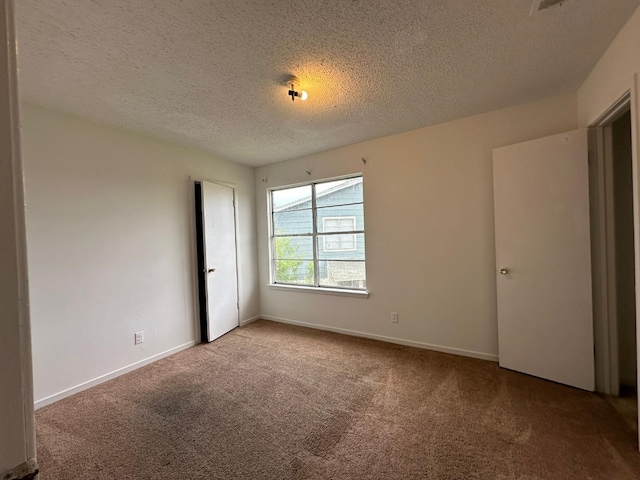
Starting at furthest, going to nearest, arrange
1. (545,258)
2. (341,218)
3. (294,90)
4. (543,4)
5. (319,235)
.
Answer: (319,235) → (341,218) → (545,258) → (294,90) → (543,4)

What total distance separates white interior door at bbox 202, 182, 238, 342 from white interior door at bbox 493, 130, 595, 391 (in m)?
3.15

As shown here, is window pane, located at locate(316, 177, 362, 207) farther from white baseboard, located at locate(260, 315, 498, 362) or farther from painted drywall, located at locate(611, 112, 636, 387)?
painted drywall, located at locate(611, 112, 636, 387)

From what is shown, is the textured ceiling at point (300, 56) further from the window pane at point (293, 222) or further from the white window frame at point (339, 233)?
the window pane at point (293, 222)

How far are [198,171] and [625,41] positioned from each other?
3836mm

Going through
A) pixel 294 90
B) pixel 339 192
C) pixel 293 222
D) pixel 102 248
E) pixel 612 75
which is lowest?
pixel 102 248

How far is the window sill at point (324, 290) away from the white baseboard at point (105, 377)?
4.42 ft

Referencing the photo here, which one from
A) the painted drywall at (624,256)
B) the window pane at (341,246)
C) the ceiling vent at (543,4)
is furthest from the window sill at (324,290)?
the ceiling vent at (543,4)

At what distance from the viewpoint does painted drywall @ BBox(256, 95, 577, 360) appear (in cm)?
273

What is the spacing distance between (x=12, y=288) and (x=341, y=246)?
3.46m

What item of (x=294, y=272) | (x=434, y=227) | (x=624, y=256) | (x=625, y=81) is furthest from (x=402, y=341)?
(x=625, y=81)

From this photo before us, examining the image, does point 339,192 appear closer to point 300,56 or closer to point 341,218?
point 341,218

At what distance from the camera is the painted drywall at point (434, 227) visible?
273 centimetres

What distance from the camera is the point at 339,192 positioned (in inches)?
148

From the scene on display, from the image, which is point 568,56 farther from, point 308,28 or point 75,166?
point 75,166
